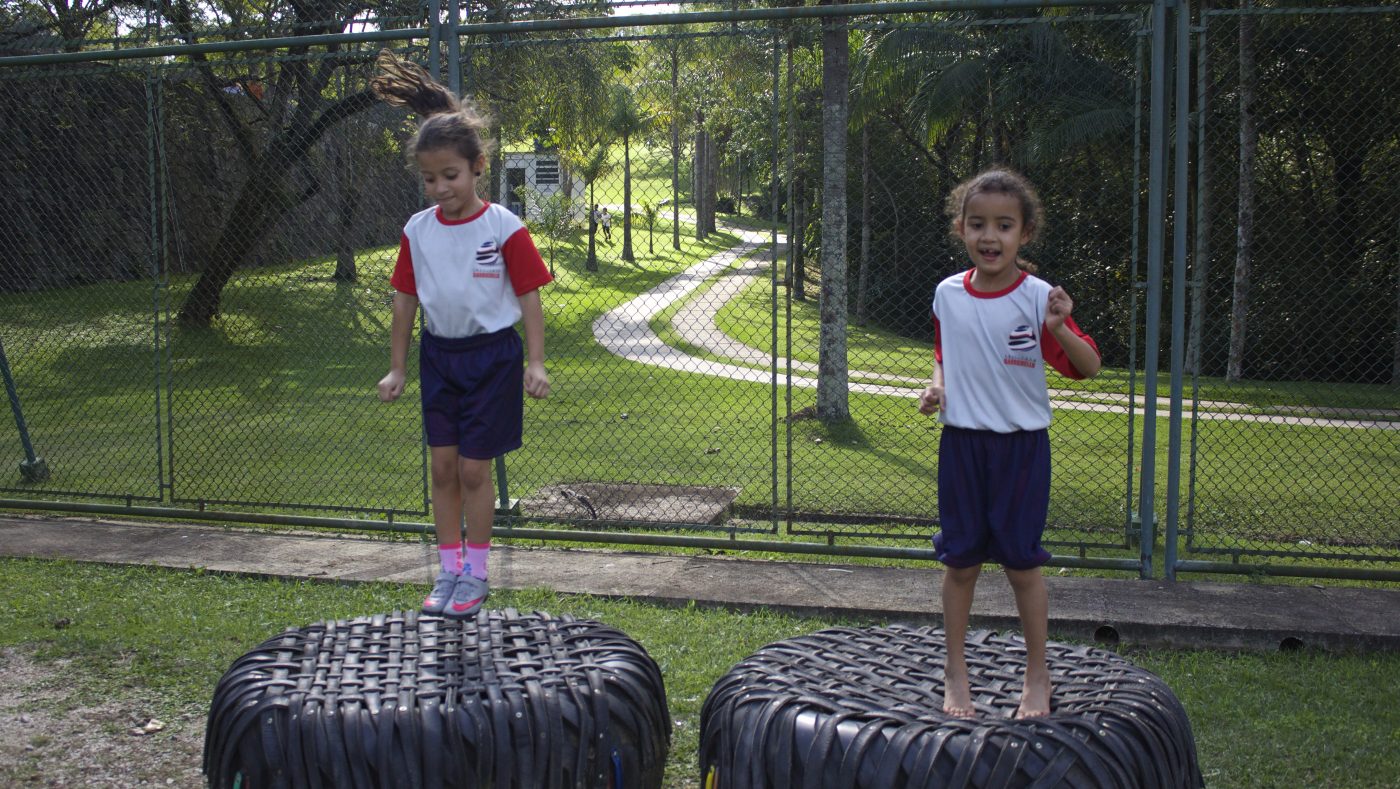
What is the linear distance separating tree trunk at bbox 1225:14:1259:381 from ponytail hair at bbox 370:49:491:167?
323 inches

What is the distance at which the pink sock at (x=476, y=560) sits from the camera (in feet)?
13.8

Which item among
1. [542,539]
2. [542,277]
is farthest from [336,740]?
[542,539]

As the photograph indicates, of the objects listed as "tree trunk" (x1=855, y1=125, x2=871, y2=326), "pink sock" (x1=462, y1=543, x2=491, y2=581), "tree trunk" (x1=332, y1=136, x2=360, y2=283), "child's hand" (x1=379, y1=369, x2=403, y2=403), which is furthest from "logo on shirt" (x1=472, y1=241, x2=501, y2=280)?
"tree trunk" (x1=855, y1=125, x2=871, y2=326)

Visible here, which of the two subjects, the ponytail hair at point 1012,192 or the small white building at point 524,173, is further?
the small white building at point 524,173

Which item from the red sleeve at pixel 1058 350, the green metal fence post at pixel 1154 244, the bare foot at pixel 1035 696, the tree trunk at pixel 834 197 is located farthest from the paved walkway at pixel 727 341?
the bare foot at pixel 1035 696

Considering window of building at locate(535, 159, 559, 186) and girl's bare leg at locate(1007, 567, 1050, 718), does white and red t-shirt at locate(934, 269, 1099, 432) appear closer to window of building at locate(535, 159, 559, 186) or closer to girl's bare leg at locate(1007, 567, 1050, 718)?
girl's bare leg at locate(1007, 567, 1050, 718)

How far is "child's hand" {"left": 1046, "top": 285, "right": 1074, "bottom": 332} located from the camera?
3113 mm

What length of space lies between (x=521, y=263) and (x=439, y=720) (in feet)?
5.26

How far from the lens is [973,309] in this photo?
329 cm

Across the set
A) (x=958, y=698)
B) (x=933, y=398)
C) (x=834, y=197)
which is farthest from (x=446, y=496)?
(x=834, y=197)

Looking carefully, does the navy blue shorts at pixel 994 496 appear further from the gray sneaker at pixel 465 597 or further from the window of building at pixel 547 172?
the window of building at pixel 547 172

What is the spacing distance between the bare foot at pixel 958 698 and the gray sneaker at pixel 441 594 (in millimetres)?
1800

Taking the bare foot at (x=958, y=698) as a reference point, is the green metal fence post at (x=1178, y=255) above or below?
above

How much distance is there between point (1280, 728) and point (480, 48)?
4.93 metres
